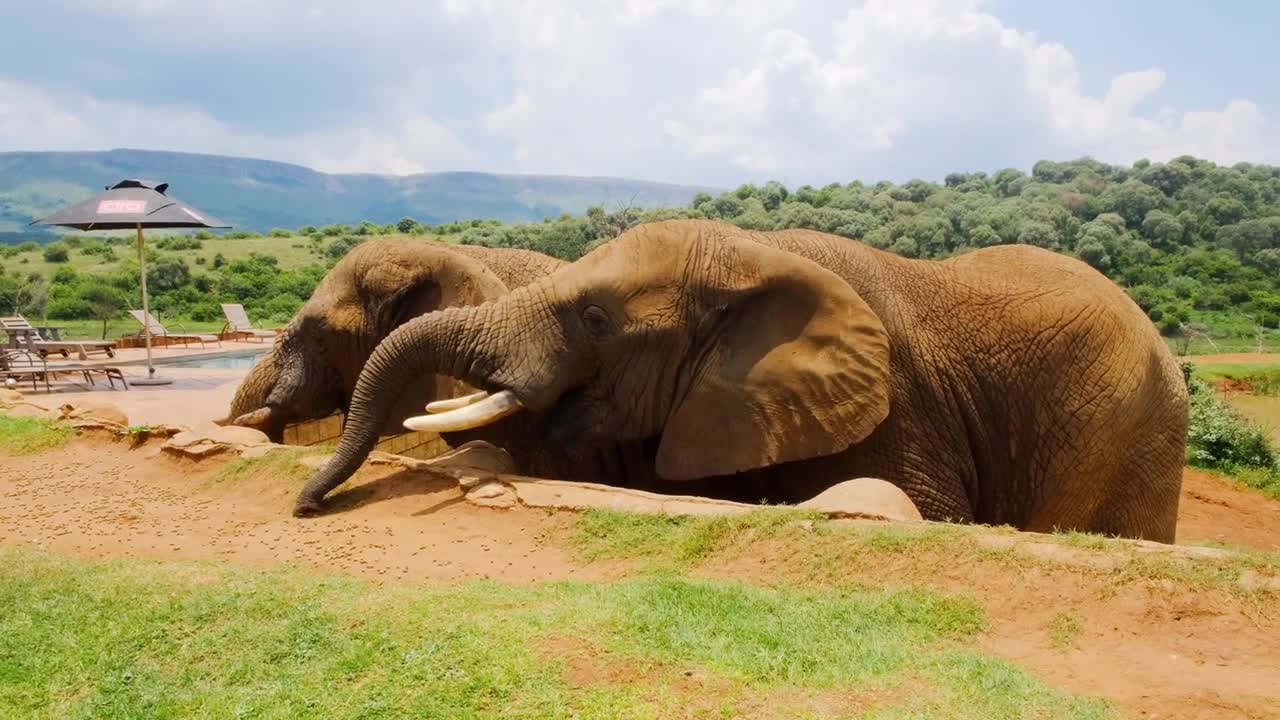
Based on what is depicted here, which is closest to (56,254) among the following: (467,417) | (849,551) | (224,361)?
(224,361)

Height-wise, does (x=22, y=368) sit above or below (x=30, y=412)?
below

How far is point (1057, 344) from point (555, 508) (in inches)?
139

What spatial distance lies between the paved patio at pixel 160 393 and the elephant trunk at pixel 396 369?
14.3ft

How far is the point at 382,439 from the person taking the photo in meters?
10.6

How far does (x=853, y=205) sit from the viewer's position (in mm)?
56781

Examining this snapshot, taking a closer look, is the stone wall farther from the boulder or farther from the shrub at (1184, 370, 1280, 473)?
the shrub at (1184, 370, 1280, 473)

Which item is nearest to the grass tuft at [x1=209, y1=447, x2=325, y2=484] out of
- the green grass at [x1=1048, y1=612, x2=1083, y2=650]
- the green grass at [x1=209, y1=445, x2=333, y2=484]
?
the green grass at [x1=209, y1=445, x2=333, y2=484]

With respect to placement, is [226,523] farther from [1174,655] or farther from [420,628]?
[1174,655]

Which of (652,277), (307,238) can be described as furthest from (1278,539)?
(307,238)

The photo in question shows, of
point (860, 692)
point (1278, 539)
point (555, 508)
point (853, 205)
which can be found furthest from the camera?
point (853, 205)

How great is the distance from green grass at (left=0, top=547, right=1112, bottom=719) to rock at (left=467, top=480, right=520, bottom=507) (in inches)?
63.1

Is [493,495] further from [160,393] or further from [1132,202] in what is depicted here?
[1132,202]

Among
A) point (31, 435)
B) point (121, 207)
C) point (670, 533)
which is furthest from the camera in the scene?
point (121, 207)

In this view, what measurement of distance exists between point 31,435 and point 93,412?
90cm
